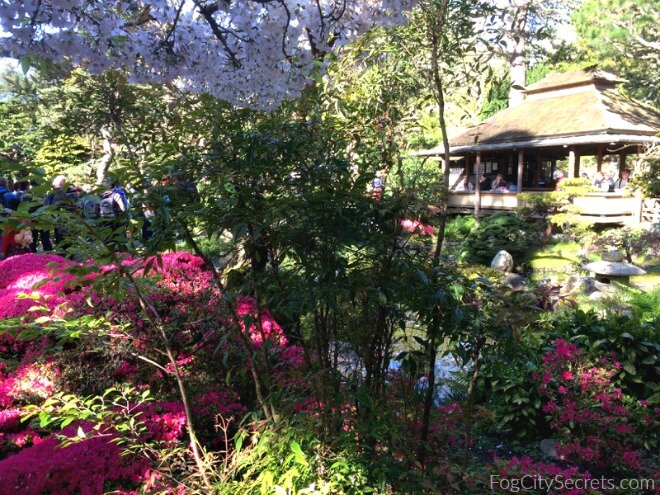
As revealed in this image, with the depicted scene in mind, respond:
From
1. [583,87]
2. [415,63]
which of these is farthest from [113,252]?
[583,87]

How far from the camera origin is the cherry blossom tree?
278cm

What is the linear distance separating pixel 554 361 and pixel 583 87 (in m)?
17.5

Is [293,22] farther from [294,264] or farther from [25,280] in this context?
[25,280]

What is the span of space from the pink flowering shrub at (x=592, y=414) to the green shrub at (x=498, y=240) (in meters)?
8.82

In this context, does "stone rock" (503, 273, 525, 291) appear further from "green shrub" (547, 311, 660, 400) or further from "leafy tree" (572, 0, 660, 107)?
"leafy tree" (572, 0, 660, 107)

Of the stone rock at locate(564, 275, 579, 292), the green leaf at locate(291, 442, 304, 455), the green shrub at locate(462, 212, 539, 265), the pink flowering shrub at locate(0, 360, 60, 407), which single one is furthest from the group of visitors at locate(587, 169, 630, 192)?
the green leaf at locate(291, 442, 304, 455)

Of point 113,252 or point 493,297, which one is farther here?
point 493,297

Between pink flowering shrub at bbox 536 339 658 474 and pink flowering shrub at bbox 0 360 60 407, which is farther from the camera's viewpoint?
pink flowering shrub at bbox 536 339 658 474

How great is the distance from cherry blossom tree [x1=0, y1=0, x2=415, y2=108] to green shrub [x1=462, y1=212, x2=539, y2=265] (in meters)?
10.0

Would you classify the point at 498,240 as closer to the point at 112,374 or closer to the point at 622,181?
the point at 622,181

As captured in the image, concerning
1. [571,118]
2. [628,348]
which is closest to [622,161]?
[571,118]

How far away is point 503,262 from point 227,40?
10.1 m

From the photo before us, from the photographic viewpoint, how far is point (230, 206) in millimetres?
2084

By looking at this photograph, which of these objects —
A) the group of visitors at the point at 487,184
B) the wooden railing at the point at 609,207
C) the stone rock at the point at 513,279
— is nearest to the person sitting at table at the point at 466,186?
the group of visitors at the point at 487,184
